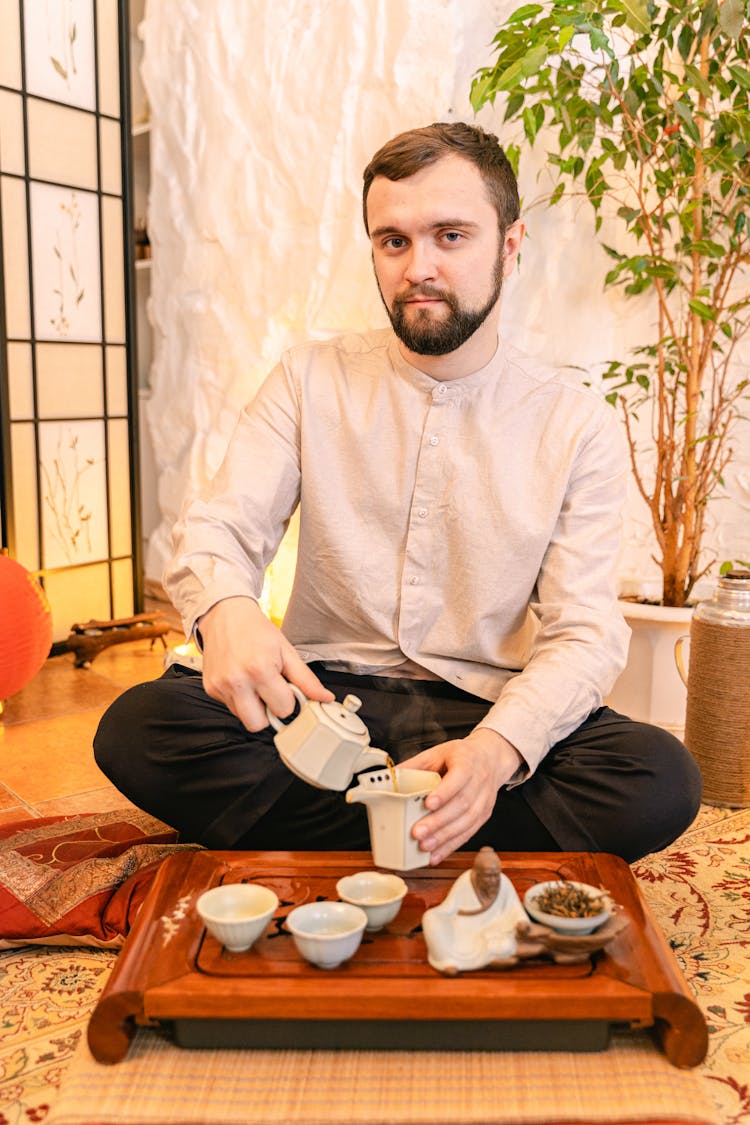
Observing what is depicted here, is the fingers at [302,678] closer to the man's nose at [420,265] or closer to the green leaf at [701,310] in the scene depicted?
the man's nose at [420,265]

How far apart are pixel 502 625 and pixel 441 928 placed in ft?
2.36

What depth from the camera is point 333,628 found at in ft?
5.92

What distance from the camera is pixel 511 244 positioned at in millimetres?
1810

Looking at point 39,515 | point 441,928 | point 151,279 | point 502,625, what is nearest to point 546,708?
point 502,625

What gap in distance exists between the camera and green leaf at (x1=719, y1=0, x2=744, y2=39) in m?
2.01

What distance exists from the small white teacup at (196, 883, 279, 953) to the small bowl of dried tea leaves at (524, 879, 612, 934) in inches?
11.6

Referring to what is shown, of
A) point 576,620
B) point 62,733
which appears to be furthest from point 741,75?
point 62,733

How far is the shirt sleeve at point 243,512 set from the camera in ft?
4.91

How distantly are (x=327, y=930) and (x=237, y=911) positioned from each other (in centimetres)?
11

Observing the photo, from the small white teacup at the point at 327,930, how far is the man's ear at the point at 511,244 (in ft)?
3.73

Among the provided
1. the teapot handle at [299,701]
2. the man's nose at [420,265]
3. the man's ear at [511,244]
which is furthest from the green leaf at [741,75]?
the teapot handle at [299,701]

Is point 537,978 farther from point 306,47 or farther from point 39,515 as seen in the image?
point 306,47

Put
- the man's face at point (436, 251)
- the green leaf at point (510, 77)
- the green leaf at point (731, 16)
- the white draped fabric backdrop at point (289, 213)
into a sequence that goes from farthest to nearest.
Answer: the white draped fabric backdrop at point (289, 213) → the green leaf at point (510, 77) → the green leaf at point (731, 16) → the man's face at point (436, 251)

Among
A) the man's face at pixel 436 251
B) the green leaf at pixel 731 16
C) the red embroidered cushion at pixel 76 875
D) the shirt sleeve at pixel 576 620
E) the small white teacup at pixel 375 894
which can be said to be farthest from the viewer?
the green leaf at pixel 731 16
